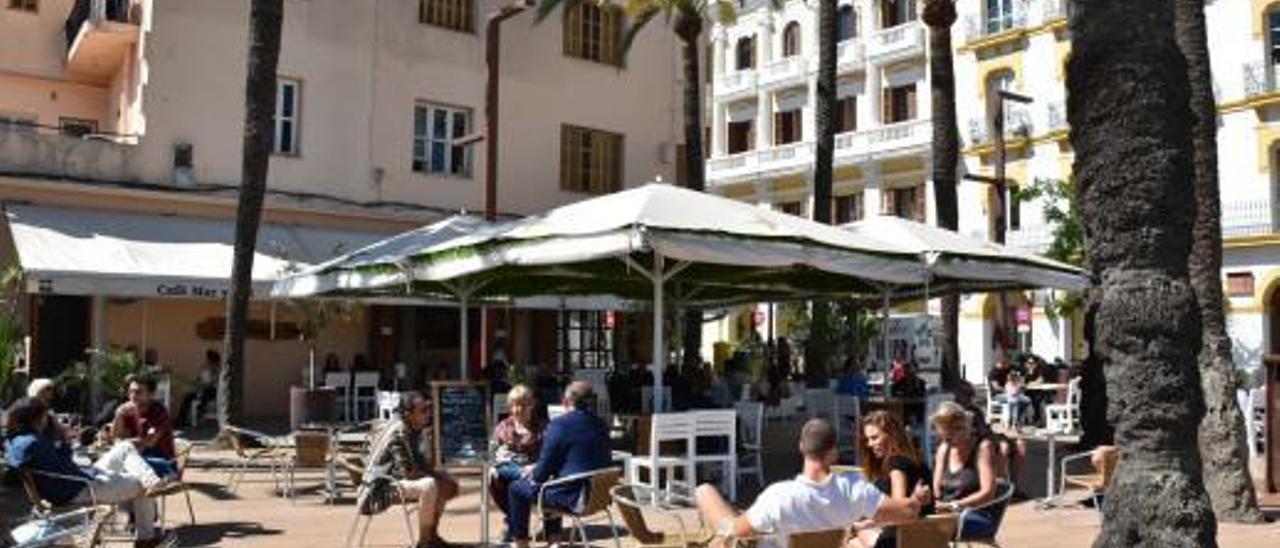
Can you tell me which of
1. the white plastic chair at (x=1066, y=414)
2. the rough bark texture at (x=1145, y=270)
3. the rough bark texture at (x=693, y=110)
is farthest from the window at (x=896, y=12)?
the rough bark texture at (x=1145, y=270)

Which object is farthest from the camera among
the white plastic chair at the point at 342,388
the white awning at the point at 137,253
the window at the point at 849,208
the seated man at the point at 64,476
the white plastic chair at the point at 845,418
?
the window at the point at 849,208

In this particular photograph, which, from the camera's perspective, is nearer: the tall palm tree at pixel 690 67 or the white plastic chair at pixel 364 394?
the white plastic chair at pixel 364 394

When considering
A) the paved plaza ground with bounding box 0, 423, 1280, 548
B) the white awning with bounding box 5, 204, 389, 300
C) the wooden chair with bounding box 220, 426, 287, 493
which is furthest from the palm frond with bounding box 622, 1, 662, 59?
the paved plaza ground with bounding box 0, 423, 1280, 548

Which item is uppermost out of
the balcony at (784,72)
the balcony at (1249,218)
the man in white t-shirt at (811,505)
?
the balcony at (784,72)

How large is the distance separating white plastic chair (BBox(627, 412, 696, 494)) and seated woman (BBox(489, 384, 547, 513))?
158 centimetres

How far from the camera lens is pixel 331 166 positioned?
78.5ft

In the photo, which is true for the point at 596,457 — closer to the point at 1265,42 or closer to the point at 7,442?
the point at 7,442

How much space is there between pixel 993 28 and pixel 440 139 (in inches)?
923

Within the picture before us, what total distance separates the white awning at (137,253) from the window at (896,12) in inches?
1074

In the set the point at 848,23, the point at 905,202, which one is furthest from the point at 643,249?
the point at 848,23

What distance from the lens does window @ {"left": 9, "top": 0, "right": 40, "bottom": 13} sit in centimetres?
2525

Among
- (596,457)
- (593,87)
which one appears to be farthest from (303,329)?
(596,457)

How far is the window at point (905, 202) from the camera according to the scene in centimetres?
4309

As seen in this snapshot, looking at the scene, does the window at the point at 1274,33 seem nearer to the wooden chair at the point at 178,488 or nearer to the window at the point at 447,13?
the window at the point at 447,13
